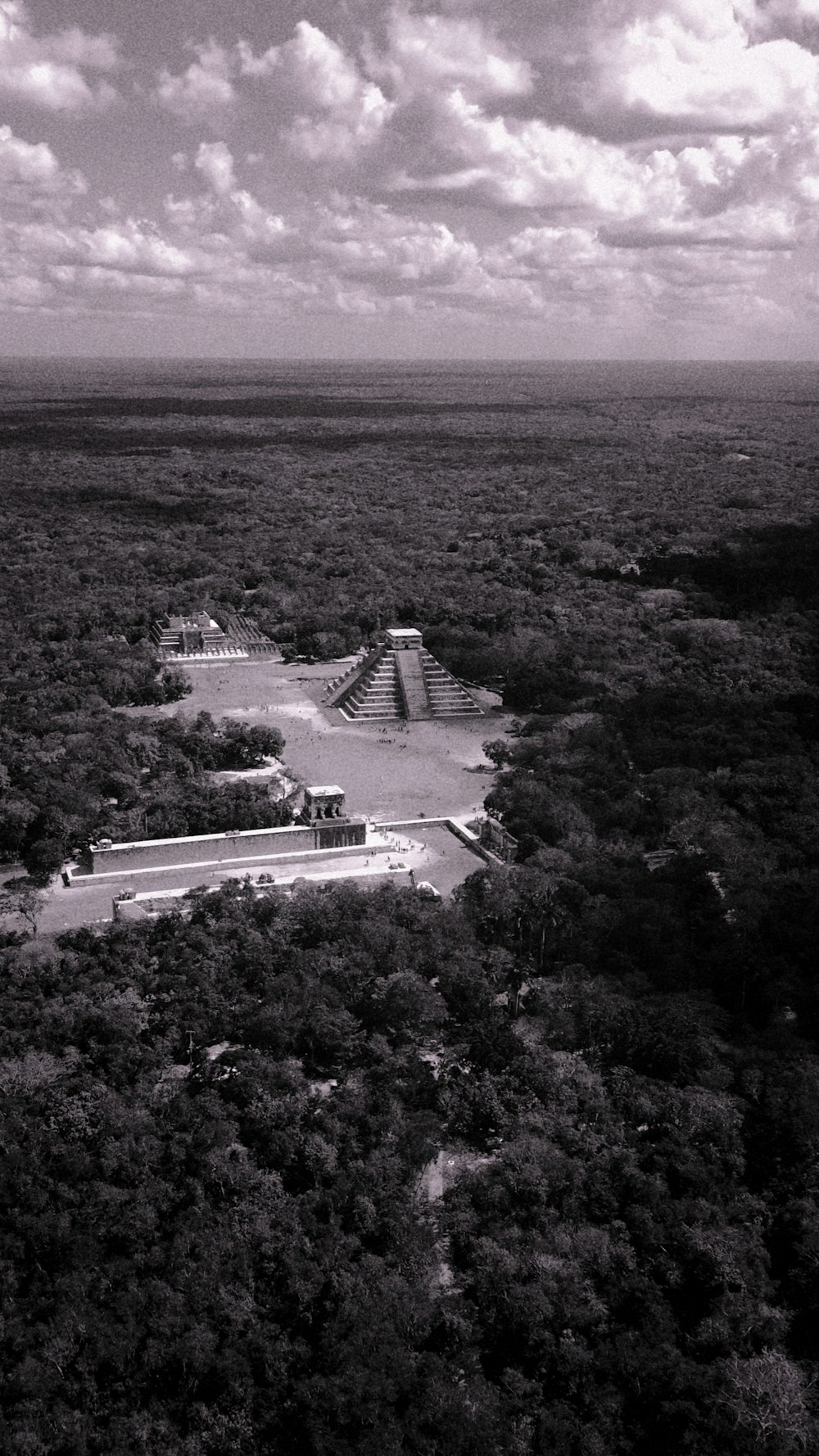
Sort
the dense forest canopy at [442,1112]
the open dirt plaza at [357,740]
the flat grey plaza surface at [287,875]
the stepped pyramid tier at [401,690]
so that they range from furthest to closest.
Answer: the stepped pyramid tier at [401,690] → the open dirt plaza at [357,740] → the flat grey plaza surface at [287,875] → the dense forest canopy at [442,1112]

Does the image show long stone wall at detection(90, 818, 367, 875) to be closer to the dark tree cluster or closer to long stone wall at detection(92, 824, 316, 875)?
long stone wall at detection(92, 824, 316, 875)

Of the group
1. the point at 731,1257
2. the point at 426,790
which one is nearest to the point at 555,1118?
the point at 731,1257

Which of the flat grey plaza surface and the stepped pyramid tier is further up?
the stepped pyramid tier

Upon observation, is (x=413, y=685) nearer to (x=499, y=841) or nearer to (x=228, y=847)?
(x=499, y=841)

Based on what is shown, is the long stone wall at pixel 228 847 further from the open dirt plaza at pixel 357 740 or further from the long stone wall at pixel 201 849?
the open dirt plaza at pixel 357 740

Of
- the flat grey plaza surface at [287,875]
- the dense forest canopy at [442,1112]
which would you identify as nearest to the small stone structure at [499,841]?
the dense forest canopy at [442,1112]

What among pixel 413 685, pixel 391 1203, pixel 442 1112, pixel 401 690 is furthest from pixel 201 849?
pixel 413 685

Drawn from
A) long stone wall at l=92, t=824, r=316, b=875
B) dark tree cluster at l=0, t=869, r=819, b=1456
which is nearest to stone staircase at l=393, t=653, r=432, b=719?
long stone wall at l=92, t=824, r=316, b=875

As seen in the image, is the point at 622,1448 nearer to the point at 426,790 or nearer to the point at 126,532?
the point at 426,790
